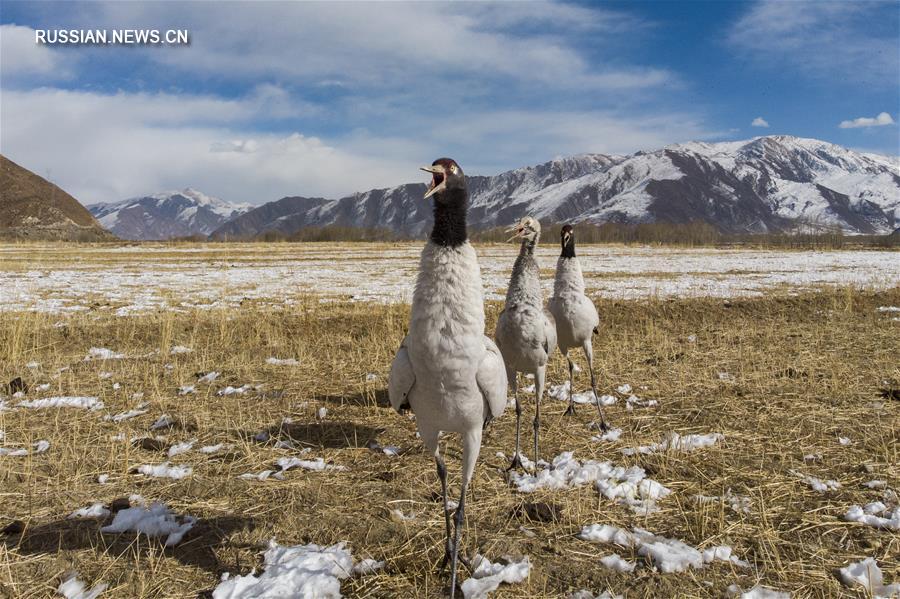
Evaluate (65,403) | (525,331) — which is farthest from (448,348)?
(65,403)

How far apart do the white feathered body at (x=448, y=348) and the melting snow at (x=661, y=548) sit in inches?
54.4

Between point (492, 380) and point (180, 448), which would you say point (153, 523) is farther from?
point (492, 380)

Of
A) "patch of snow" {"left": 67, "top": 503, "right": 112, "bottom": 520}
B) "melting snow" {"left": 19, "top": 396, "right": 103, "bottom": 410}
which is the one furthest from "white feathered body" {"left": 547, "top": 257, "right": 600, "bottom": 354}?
"melting snow" {"left": 19, "top": 396, "right": 103, "bottom": 410}

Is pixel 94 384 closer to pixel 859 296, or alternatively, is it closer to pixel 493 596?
pixel 493 596

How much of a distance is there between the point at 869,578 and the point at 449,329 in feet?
10.7

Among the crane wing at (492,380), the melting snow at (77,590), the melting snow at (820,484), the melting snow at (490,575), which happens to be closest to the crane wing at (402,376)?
the crane wing at (492,380)

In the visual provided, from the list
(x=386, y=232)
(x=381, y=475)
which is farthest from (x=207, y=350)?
(x=386, y=232)

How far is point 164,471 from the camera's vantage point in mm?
5578

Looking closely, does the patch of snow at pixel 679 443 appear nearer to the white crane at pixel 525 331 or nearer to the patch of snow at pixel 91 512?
the white crane at pixel 525 331

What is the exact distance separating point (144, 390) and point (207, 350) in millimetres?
2826

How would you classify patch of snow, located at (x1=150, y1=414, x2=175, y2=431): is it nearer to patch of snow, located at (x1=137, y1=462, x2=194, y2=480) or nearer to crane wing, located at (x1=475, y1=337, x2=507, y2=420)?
patch of snow, located at (x1=137, y1=462, x2=194, y2=480)

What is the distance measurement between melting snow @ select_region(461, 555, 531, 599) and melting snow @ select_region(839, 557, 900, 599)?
7.34 feet

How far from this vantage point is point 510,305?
6797 mm

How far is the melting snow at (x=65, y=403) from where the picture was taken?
24.5 ft
